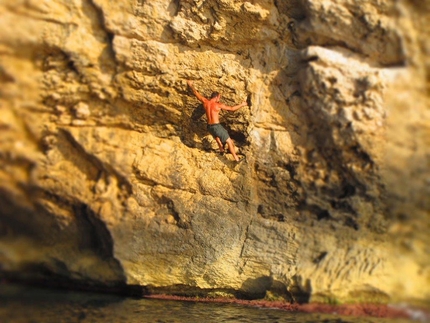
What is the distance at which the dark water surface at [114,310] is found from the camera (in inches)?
186

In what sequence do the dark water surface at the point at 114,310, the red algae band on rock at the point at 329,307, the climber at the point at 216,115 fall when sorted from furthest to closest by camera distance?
1. the climber at the point at 216,115
2. the red algae band on rock at the point at 329,307
3. the dark water surface at the point at 114,310

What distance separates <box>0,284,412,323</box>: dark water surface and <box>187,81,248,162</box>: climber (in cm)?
218

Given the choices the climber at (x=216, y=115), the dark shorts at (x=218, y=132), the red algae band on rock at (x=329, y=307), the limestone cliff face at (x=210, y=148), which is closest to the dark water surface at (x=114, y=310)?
the red algae band on rock at (x=329, y=307)

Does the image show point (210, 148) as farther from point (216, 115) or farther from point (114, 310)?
point (114, 310)

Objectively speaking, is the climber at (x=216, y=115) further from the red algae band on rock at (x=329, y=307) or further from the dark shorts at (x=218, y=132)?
the red algae band on rock at (x=329, y=307)

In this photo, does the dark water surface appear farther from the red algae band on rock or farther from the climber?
the climber

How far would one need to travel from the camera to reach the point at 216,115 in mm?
5477

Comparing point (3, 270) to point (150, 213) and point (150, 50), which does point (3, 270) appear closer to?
point (150, 213)

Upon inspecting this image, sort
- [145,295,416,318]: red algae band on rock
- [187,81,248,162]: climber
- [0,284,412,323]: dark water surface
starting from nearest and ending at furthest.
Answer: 1. [0,284,412,323]: dark water surface
2. [145,295,416,318]: red algae band on rock
3. [187,81,248,162]: climber

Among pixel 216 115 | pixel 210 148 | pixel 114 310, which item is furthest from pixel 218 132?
pixel 114 310

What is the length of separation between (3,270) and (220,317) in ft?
10.1

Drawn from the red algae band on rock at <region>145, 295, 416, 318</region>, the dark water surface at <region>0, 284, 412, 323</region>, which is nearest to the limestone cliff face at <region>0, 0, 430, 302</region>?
the red algae band on rock at <region>145, 295, 416, 318</region>

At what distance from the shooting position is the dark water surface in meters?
4.73

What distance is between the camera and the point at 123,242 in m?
5.35
